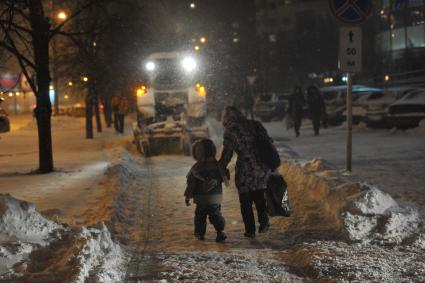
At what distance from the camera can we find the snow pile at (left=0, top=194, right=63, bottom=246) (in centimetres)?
623

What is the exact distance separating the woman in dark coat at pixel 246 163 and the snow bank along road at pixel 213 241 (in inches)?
16.2

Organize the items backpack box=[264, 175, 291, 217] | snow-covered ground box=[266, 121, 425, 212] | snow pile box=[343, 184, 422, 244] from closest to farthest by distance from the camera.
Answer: snow pile box=[343, 184, 422, 244]
backpack box=[264, 175, 291, 217]
snow-covered ground box=[266, 121, 425, 212]

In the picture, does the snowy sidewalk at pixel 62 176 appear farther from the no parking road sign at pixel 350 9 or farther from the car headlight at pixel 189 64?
the no parking road sign at pixel 350 9

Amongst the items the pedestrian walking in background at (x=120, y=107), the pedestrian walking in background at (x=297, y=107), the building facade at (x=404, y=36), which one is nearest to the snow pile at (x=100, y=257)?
the pedestrian walking in background at (x=297, y=107)

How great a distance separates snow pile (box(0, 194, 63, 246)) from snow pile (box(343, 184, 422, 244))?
3.51m

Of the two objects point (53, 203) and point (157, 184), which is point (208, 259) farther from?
point (157, 184)

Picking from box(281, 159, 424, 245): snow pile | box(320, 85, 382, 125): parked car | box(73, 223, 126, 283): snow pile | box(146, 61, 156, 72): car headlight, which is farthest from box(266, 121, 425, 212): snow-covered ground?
box(146, 61, 156, 72): car headlight

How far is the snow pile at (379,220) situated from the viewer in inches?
288

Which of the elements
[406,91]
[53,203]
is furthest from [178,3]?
[53,203]

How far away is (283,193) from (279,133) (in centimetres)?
1873

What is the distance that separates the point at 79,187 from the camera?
39.7ft

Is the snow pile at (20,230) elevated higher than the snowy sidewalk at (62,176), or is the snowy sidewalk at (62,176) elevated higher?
the snow pile at (20,230)

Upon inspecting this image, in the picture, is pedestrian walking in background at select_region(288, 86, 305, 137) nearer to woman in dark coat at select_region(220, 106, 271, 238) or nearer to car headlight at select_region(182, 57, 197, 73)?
car headlight at select_region(182, 57, 197, 73)

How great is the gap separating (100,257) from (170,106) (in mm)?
13485
